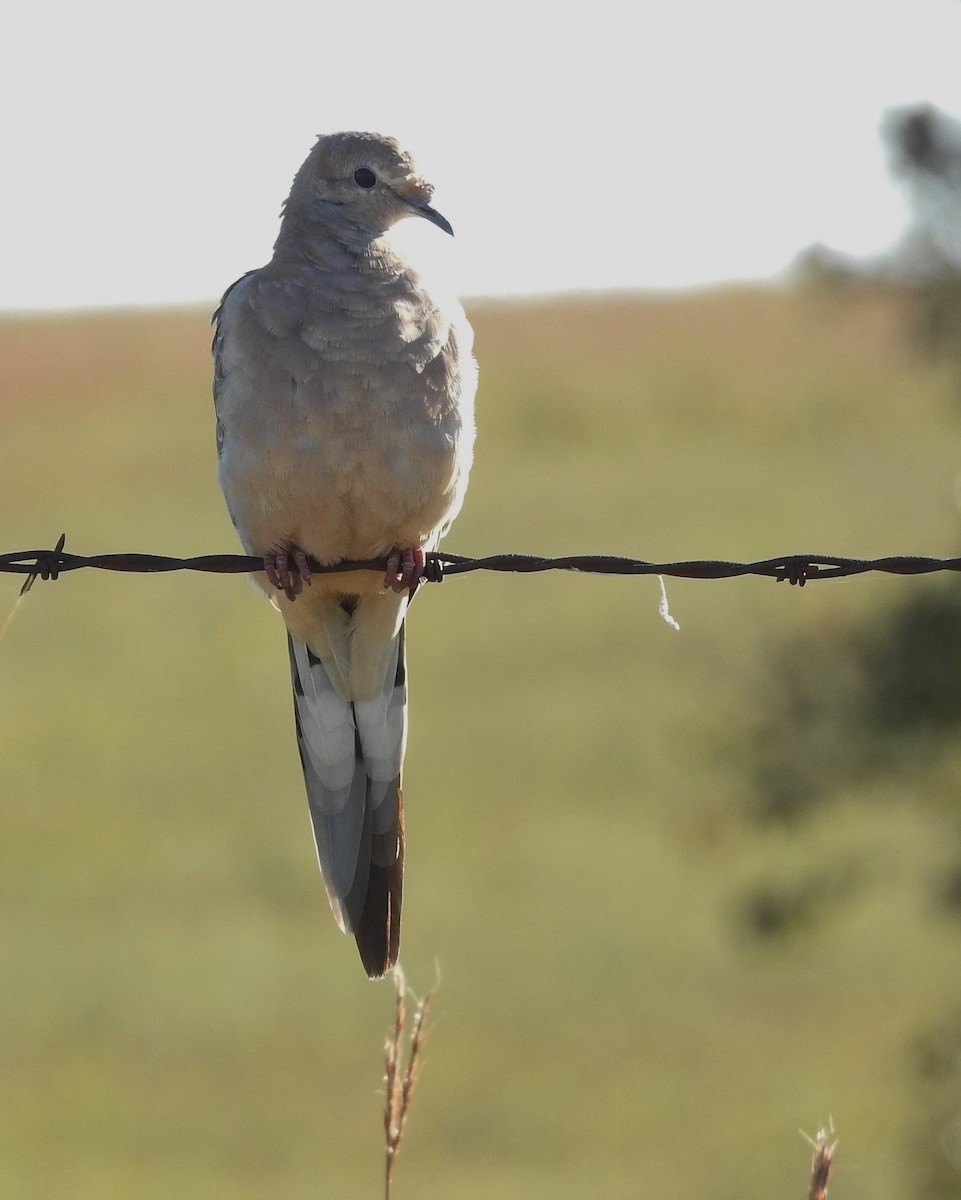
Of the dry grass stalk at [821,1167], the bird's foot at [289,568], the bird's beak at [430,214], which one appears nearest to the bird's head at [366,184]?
the bird's beak at [430,214]

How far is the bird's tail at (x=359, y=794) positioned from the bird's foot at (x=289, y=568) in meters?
0.37

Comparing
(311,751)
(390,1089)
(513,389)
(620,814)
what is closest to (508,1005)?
(620,814)

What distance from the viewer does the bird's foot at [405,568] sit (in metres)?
5.41

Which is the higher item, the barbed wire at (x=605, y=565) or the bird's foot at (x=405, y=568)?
the bird's foot at (x=405, y=568)

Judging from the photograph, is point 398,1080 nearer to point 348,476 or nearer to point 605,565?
point 605,565

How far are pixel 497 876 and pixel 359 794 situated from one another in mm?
13540

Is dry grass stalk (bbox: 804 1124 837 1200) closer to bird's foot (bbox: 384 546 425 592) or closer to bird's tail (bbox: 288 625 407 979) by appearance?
bird's tail (bbox: 288 625 407 979)

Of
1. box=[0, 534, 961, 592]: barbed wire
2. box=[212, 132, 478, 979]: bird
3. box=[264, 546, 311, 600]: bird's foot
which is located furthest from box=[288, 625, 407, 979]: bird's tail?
box=[0, 534, 961, 592]: barbed wire

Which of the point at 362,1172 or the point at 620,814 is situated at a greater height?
the point at 620,814

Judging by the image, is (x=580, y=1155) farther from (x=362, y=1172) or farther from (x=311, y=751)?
(x=311, y=751)

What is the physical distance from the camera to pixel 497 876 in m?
19.0

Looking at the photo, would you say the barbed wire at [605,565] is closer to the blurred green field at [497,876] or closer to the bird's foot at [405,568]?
the bird's foot at [405,568]

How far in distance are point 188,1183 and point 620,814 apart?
7.88 m

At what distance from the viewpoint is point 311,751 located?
5758 millimetres
